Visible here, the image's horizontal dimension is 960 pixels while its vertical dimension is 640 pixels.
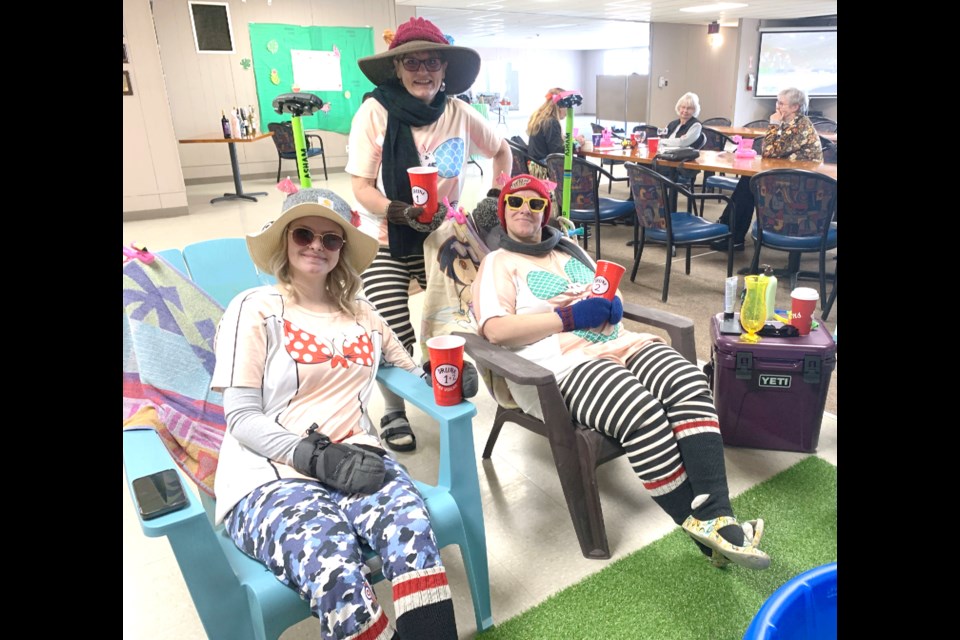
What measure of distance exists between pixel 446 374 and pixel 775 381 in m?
1.37

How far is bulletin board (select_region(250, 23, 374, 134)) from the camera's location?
9.19m

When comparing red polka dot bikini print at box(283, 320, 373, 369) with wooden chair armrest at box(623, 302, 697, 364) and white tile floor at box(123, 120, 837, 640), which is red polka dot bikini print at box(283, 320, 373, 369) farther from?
wooden chair armrest at box(623, 302, 697, 364)

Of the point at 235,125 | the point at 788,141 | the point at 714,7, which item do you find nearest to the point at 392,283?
the point at 788,141

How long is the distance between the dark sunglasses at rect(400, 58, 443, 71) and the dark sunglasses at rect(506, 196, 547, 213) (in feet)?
1.73

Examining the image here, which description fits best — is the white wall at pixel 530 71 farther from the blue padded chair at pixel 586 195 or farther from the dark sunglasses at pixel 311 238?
the dark sunglasses at pixel 311 238

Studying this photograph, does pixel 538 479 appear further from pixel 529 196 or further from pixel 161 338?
pixel 161 338

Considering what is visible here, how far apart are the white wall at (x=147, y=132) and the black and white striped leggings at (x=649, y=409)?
21.2 feet

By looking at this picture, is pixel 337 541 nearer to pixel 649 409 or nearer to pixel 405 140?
pixel 649 409

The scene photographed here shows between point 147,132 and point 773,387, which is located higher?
point 147,132

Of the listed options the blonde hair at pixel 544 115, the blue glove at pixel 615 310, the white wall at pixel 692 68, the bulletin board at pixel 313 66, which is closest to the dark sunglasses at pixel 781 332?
the blue glove at pixel 615 310

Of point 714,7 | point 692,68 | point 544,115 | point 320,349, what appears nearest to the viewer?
point 320,349

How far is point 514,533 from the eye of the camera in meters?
1.99
